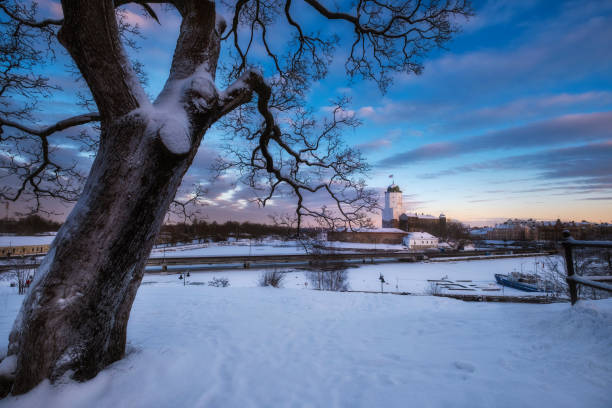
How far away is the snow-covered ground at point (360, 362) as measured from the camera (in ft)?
6.81

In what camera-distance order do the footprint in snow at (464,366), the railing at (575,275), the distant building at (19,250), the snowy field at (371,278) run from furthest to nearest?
the distant building at (19,250), the snowy field at (371,278), the railing at (575,275), the footprint in snow at (464,366)

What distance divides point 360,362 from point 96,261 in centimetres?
272

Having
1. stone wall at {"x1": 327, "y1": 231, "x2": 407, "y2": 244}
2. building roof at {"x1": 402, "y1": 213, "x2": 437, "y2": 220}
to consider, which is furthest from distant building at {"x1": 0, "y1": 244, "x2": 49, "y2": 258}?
building roof at {"x1": 402, "y1": 213, "x2": 437, "y2": 220}

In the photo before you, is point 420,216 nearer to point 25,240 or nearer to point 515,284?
point 515,284

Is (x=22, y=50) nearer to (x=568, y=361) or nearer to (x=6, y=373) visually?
(x=6, y=373)

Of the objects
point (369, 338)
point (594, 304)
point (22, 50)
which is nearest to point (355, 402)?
point (369, 338)

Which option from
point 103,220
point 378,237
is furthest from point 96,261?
point 378,237

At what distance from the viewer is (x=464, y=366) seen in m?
2.58

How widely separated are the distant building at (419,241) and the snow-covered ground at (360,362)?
84.3 meters

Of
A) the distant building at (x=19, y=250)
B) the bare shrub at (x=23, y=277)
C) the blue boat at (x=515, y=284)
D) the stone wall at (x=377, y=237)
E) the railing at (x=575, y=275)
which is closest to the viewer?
the railing at (x=575, y=275)

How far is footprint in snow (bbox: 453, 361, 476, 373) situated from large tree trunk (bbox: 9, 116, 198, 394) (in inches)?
128

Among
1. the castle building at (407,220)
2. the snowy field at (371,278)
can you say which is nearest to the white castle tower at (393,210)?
the castle building at (407,220)

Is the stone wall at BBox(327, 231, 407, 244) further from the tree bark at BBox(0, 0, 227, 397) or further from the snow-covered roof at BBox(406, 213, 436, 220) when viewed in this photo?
the tree bark at BBox(0, 0, 227, 397)

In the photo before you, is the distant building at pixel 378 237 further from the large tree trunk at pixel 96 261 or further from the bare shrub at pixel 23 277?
the large tree trunk at pixel 96 261
